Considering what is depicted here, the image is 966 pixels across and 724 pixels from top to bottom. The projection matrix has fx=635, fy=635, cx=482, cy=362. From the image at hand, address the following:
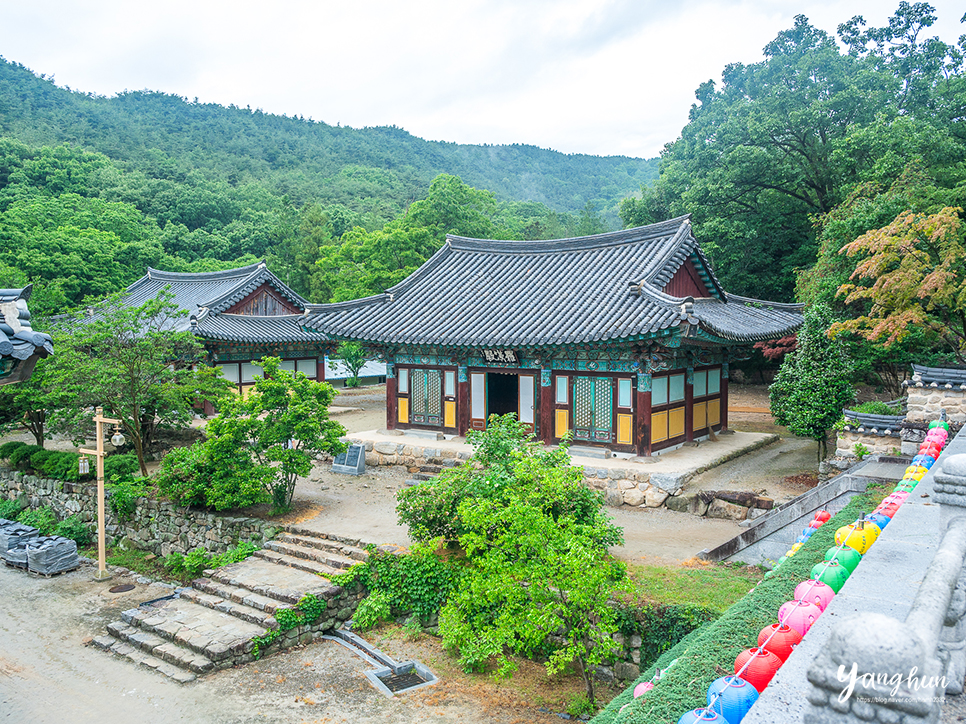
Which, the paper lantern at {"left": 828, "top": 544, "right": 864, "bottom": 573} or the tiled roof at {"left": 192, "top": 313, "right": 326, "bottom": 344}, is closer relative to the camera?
the paper lantern at {"left": 828, "top": 544, "right": 864, "bottom": 573}

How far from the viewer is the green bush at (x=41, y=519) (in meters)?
19.3

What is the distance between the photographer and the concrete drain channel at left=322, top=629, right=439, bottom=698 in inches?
391

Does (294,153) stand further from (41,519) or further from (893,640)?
(893,640)

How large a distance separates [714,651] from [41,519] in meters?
21.2

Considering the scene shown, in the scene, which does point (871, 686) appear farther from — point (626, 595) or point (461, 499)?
point (461, 499)

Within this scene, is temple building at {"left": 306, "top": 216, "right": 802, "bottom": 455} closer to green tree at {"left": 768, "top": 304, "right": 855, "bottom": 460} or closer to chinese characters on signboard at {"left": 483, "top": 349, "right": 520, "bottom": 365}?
chinese characters on signboard at {"left": 483, "top": 349, "right": 520, "bottom": 365}

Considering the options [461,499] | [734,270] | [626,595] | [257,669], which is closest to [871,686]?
[626,595]

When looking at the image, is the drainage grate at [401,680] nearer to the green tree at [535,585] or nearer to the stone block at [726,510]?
the green tree at [535,585]

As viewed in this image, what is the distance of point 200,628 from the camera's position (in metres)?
11.5

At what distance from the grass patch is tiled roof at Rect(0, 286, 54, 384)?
7.86m

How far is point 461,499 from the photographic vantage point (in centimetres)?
1176

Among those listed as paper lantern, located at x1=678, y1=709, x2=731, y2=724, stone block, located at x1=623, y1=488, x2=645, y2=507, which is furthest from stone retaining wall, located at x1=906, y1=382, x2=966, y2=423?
paper lantern, located at x1=678, y1=709, x2=731, y2=724

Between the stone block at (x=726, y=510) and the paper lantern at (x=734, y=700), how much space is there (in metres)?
10.8

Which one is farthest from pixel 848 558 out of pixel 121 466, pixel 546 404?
pixel 121 466
